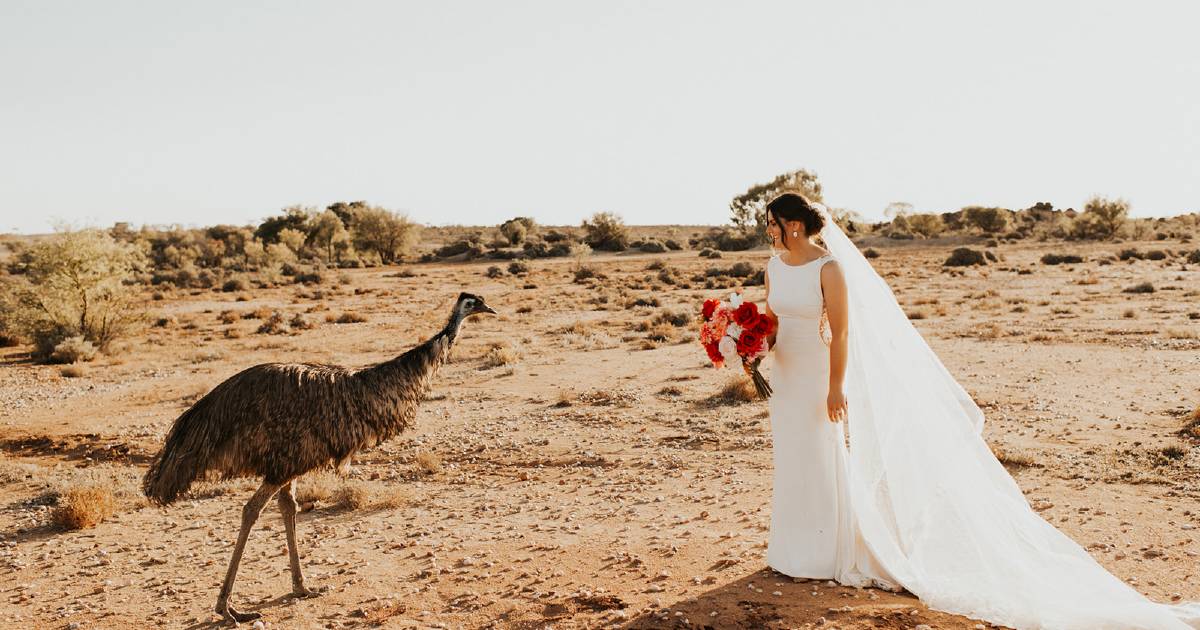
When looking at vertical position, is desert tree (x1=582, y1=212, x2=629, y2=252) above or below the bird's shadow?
above

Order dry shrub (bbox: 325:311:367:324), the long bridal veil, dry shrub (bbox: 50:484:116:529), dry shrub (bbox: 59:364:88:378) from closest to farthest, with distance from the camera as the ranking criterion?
the long bridal veil < dry shrub (bbox: 50:484:116:529) < dry shrub (bbox: 59:364:88:378) < dry shrub (bbox: 325:311:367:324)

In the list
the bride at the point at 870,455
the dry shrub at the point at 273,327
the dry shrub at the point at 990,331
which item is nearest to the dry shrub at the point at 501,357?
the dry shrub at the point at 273,327

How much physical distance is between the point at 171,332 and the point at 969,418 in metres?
23.7

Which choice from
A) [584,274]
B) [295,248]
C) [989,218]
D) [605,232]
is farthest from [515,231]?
[989,218]

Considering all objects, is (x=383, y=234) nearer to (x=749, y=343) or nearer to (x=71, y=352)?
(x=71, y=352)

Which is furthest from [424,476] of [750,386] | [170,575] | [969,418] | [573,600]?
[969,418]

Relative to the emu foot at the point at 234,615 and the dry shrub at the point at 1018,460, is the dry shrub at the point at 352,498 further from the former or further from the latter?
the dry shrub at the point at 1018,460

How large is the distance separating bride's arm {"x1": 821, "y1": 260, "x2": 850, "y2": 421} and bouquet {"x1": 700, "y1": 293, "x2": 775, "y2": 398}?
50cm

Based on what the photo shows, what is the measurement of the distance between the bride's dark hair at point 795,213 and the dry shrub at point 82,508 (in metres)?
7.05

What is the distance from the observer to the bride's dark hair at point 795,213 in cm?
589

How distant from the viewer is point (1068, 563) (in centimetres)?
552

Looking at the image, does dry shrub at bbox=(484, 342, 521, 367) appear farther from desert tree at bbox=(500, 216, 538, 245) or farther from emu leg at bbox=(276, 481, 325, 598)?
desert tree at bbox=(500, 216, 538, 245)

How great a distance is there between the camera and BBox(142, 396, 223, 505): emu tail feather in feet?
19.5

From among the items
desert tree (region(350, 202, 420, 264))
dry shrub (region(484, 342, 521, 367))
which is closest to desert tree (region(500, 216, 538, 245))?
desert tree (region(350, 202, 420, 264))
